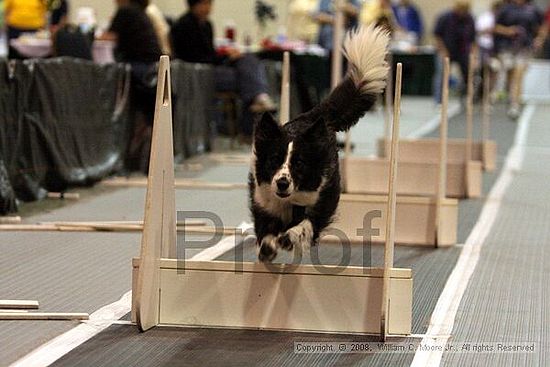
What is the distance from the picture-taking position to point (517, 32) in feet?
62.3

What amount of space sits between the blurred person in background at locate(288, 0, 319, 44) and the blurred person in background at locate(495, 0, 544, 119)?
10.9 ft

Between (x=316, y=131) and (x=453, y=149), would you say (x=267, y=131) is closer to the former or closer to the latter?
(x=316, y=131)

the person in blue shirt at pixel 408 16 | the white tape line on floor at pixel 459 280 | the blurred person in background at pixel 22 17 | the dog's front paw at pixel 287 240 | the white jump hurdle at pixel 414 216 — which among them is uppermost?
the person in blue shirt at pixel 408 16

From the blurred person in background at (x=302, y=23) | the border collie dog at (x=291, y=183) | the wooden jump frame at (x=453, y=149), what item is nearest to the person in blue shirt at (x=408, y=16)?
the blurred person in background at (x=302, y=23)

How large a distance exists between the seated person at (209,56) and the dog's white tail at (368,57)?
5.65 m

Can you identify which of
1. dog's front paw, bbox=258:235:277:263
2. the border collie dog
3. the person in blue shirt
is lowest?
dog's front paw, bbox=258:235:277:263

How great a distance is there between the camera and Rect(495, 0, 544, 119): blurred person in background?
62.3ft

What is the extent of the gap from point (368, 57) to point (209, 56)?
6.26 metres

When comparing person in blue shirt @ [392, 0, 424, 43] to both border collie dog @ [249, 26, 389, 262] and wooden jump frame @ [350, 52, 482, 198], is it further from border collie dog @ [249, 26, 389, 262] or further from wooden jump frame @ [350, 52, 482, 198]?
border collie dog @ [249, 26, 389, 262]

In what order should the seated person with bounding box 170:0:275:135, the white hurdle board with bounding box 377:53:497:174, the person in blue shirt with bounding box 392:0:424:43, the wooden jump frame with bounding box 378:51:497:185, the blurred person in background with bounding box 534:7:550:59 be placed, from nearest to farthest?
the wooden jump frame with bounding box 378:51:497:185 → the white hurdle board with bounding box 377:53:497:174 → the seated person with bounding box 170:0:275:135 → the blurred person in background with bounding box 534:7:550:59 → the person in blue shirt with bounding box 392:0:424:43

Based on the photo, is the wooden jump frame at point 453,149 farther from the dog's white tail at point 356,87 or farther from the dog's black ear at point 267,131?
the dog's black ear at point 267,131

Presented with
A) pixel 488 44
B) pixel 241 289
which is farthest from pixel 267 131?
pixel 488 44

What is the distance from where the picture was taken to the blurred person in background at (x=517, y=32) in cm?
1898

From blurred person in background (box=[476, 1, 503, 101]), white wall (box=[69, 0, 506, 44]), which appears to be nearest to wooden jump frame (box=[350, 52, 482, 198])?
blurred person in background (box=[476, 1, 503, 101])
